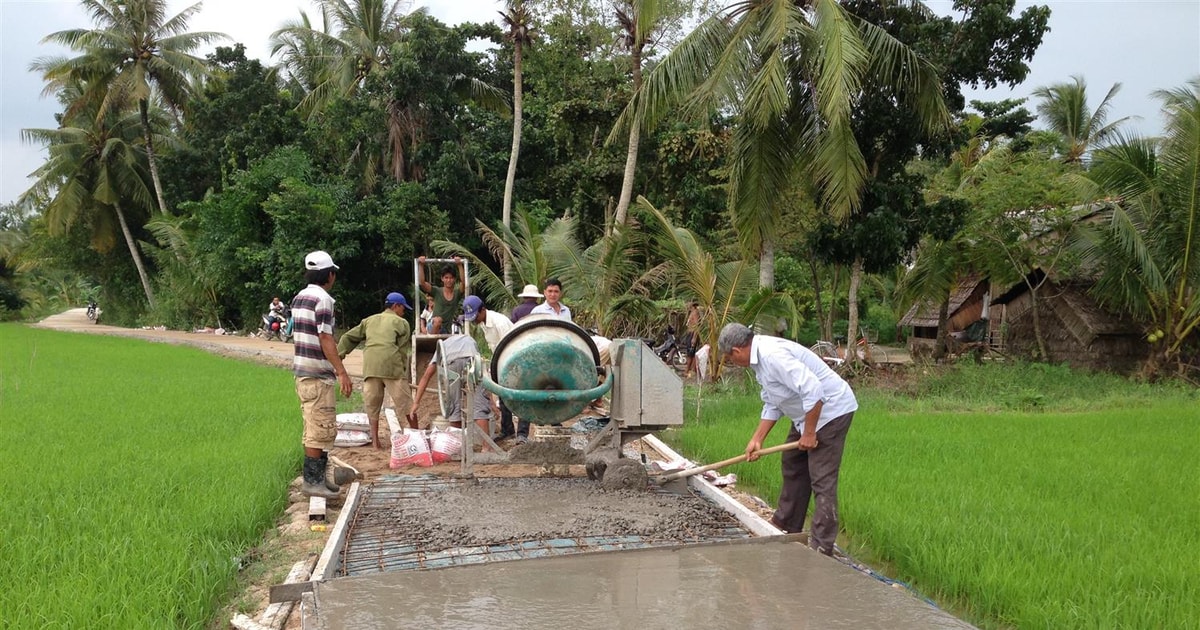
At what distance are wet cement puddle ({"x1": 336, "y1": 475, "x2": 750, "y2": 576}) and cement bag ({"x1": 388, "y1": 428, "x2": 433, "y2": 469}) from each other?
92 centimetres

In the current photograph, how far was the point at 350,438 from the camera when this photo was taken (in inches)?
313

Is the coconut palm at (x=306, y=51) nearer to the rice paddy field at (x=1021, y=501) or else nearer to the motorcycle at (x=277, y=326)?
the motorcycle at (x=277, y=326)

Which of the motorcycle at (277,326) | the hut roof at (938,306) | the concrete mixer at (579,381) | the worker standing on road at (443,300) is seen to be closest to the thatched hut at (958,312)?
the hut roof at (938,306)

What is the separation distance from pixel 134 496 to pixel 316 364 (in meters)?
1.33

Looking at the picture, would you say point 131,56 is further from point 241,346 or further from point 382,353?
point 382,353

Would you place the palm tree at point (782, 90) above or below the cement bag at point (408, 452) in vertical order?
above

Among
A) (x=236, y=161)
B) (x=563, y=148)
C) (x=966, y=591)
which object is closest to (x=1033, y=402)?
(x=966, y=591)

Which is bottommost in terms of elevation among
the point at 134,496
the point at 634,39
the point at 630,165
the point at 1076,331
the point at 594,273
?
the point at 134,496

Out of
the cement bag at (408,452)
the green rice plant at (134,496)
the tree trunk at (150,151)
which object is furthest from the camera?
the tree trunk at (150,151)

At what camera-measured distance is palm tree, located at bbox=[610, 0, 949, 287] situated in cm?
1105

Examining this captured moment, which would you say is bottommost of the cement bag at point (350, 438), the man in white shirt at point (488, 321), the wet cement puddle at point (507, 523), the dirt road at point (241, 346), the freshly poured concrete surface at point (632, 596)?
the dirt road at point (241, 346)

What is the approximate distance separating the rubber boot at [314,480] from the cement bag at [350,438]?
212 centimetres

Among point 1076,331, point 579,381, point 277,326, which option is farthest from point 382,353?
point 277,326

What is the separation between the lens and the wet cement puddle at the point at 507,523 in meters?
4.36
